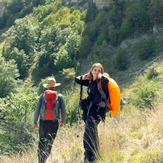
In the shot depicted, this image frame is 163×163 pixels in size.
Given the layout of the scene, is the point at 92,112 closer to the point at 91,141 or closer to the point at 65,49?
the point at 91,141

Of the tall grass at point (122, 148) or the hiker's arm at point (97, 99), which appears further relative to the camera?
the hiker's arm at point (97, 99)

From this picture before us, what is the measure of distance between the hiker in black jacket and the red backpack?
2.42 feet

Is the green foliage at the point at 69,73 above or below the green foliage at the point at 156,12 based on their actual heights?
below

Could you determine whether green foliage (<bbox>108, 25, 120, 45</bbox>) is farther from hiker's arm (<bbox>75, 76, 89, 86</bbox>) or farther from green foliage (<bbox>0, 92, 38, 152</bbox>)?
hiker's arm (<bbox>75, 76, 89, 86</bbox>)

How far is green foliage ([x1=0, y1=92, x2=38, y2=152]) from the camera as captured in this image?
27.1 feet

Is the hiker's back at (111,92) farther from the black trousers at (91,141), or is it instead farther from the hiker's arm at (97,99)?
the black trousers at (91,141)

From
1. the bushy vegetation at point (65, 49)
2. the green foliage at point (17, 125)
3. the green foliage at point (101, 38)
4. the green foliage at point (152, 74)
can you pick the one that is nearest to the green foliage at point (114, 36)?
the bushy vegetation at point (65, 49)

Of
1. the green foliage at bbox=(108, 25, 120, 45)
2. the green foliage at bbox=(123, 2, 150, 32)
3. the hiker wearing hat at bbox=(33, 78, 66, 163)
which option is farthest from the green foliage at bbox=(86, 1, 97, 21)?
the hiker wearing hat at bbox=(33, 78, 66, 163)

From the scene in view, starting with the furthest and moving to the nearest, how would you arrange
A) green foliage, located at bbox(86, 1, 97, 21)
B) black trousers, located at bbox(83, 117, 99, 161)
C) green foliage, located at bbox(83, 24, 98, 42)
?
green foliage, located at bbox(86, 1, 97, 21), green foliage, located at bbox(83, 24, 98, 42), black trousers, located at bbox(83, 117, 99, 161)

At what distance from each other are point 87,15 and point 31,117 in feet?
85.6

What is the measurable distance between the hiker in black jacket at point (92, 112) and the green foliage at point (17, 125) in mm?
3893

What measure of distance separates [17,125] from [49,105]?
6395 mm

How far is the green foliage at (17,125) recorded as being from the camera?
8.26m

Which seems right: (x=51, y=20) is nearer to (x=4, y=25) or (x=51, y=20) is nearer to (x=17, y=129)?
(x=4, y=25)
